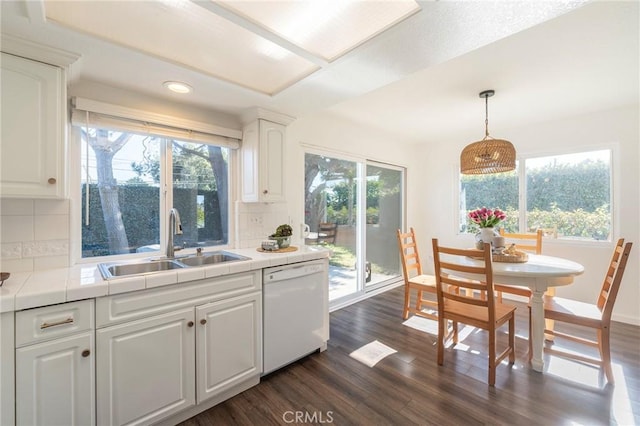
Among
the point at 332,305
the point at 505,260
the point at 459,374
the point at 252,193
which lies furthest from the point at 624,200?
the point at 252,193

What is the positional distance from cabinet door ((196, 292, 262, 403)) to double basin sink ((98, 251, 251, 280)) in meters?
0.36

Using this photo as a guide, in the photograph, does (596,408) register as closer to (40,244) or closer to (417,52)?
(417,52)

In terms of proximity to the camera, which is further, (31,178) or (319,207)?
(319,207)

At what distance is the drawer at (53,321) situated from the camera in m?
1.20

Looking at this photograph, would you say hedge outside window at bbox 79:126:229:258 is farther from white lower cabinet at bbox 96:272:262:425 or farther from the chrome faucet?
white lower cabinet at bbox 96:272:262:425

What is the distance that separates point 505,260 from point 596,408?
41.2 inches

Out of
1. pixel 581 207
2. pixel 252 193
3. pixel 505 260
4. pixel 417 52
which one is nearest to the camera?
pixel 417 52

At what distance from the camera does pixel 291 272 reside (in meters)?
2.12

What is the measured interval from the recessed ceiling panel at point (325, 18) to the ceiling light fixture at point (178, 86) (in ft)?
2.86

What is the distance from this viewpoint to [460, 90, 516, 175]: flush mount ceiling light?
96.6 inches

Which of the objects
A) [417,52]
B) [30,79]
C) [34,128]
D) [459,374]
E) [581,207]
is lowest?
[459,374]

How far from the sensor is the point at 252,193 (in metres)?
2.48

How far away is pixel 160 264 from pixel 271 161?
1256 millimetres

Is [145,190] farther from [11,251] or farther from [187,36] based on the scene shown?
[187,36]
